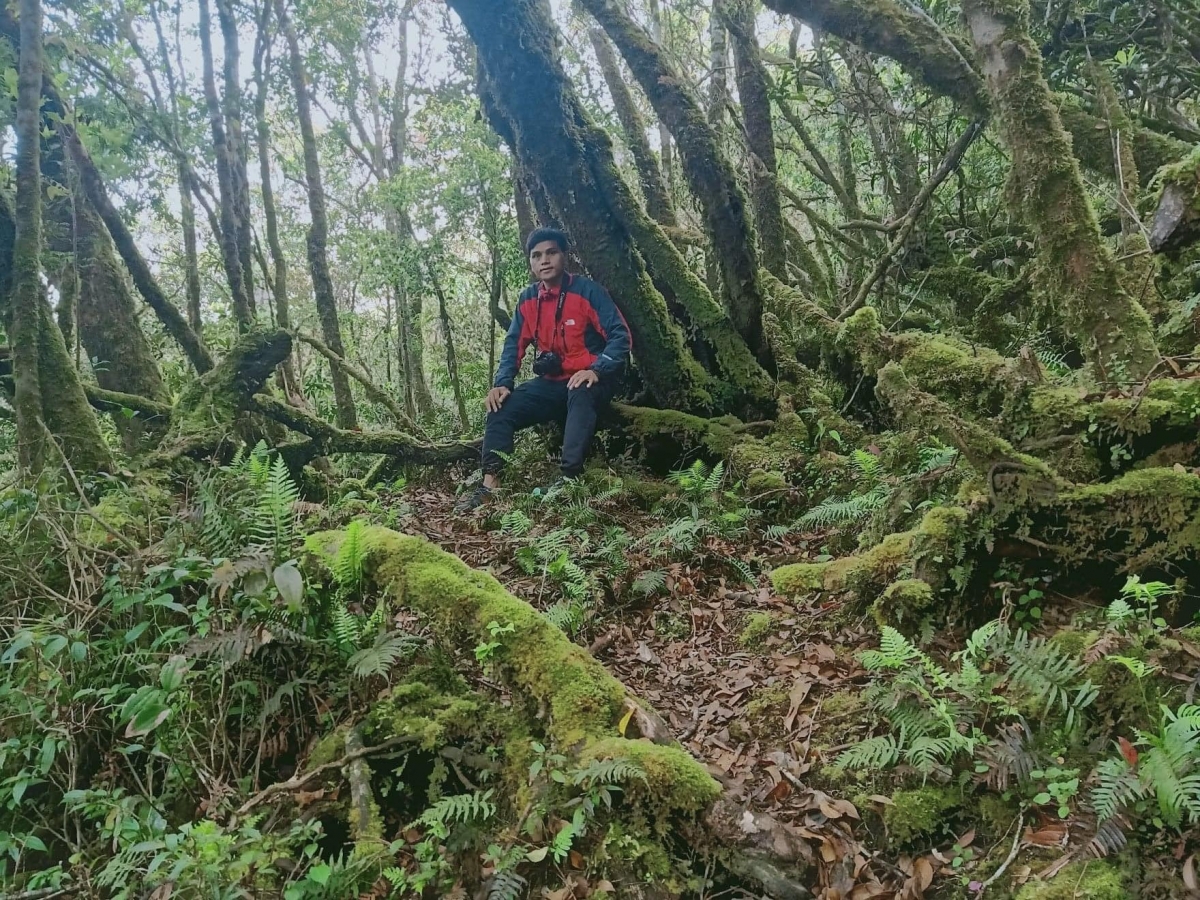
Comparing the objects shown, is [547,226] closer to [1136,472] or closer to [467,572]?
[467,572]

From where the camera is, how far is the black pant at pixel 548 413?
272 inches

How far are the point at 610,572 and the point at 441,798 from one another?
211cm

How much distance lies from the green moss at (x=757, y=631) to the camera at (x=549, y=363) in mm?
3868

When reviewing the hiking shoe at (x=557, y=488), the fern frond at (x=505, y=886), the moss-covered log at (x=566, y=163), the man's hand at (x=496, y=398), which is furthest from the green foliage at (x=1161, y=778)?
the man's hand at (x=496, y=398)

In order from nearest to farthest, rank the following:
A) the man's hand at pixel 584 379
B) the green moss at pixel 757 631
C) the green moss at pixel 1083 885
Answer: the green moss at pixel 1083 885, the green moss at pixel 757 631, the man's hand at pixel 584 379

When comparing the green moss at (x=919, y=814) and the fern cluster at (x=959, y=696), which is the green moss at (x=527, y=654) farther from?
the fern cluster at (x=959, y=696)

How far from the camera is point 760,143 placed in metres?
8.80

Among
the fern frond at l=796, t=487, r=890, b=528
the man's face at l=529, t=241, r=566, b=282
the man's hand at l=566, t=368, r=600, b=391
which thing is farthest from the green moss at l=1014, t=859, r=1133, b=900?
the man's face at l=529, t=241, r=566, b=282

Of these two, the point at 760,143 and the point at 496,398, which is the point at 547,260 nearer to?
the point at 496,398

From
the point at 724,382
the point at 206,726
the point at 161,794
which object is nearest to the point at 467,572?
the point at 206,726

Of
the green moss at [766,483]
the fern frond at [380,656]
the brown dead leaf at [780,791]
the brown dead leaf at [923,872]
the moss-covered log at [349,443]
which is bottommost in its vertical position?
the brown dead leaf at [923,872]

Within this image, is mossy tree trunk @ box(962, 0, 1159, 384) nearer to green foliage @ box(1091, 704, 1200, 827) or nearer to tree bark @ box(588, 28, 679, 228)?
green foliage @ box(1091, 704, 1200, 827)

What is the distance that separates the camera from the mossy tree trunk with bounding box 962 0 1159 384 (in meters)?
4.20

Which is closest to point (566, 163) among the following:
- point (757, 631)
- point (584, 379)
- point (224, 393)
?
point (584, 379)
